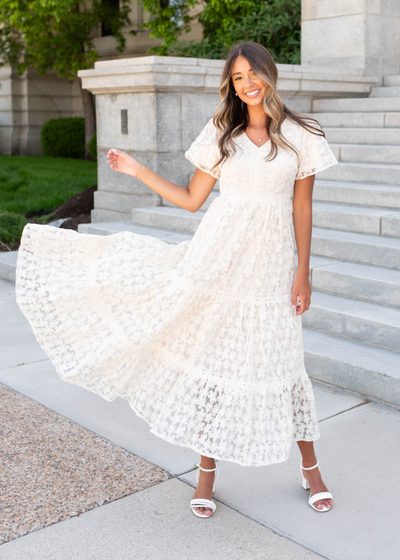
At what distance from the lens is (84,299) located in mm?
3156

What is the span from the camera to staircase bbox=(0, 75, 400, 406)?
4484 mm

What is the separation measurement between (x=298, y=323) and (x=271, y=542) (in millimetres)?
903

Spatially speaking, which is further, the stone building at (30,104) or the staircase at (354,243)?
the stone building at (30,104)

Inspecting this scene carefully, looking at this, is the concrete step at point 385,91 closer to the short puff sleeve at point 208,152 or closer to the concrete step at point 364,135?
the concrete step at point 364,135

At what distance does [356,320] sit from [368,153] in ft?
9.93

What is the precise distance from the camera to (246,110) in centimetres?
292

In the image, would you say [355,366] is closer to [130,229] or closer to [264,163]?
[264,163]

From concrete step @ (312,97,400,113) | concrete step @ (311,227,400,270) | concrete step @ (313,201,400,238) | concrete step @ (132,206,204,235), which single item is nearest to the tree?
concrete step @ (312,97,400,113)

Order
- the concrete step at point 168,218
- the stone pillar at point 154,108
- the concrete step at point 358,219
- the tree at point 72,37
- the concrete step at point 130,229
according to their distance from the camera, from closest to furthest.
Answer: the concrete step at point 358,219, the concrete step at point 130,229, the concrete step at point 168,218, the stone pillar at point 154,108, the tree at point 72,37

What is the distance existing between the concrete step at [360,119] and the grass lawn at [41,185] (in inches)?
185

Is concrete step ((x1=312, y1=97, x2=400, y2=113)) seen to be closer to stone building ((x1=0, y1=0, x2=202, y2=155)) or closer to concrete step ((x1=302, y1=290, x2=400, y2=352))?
concrete step ((x1=302, y1=290, x2=400, y2=352))

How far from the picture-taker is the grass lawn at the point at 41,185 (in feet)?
36.3

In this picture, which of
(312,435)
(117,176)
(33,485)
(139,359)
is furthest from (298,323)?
(117,176)

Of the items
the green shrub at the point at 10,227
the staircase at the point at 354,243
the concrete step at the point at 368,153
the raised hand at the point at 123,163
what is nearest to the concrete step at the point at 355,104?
the staircase at the point at 354,243
